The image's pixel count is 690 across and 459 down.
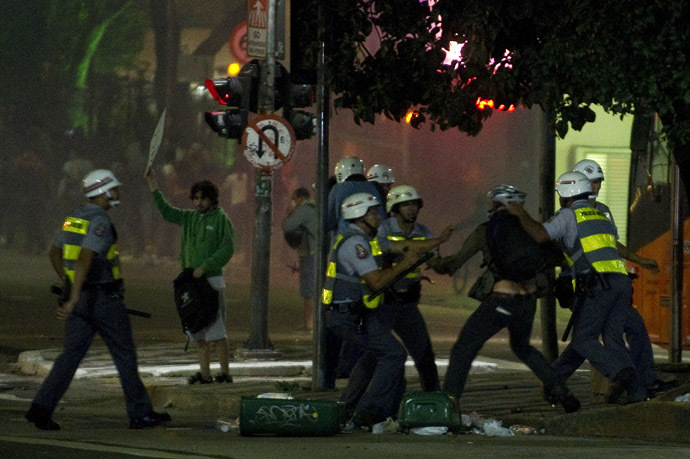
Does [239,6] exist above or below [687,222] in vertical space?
above

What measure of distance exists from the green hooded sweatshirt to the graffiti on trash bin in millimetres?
2811

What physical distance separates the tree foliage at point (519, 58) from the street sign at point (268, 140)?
1.21 metres

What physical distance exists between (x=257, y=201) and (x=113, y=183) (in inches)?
189

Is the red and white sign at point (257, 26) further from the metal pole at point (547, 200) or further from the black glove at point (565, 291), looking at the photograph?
the black glove at point (565, 291)

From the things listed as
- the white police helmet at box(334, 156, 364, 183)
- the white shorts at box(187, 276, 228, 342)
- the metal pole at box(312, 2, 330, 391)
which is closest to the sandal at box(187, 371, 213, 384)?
the white shorts at box(187, 276, 228, 342)

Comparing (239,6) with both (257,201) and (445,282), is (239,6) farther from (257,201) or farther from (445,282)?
(257,201)

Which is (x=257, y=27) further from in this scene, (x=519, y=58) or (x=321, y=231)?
(x=519, y=58)

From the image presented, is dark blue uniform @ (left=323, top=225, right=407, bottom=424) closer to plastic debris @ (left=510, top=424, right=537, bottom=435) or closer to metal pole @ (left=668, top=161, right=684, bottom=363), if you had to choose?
plastic debris @ (left=510, top=424, right=537, bottom=435)

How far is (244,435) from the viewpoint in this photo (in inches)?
361

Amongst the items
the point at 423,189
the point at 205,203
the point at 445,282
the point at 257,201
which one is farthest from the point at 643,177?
the point at 423,189

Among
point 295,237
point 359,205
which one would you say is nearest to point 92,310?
point 359,205

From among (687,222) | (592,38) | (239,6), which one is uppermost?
(239,6)

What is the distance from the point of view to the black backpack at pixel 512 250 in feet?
31.2

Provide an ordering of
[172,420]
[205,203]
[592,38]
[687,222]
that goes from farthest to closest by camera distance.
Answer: [687,222] → [205,203] → [172,420] → [592,38]
